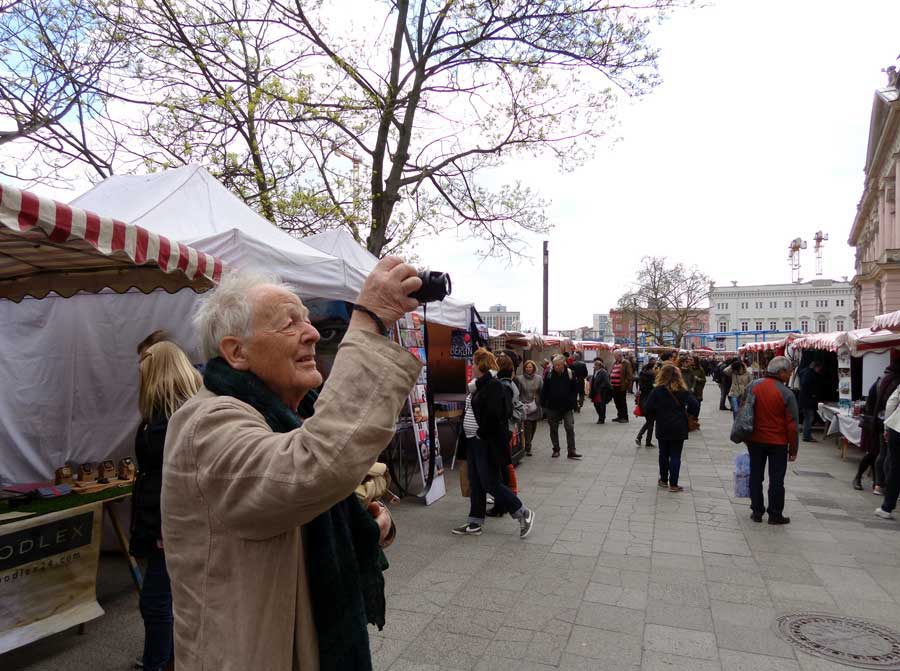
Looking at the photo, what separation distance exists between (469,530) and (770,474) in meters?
3.39

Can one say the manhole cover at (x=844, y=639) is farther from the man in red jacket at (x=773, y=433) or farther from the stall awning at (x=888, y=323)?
the stall awning at (x=888, y=323)

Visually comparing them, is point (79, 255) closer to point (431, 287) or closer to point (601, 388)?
point (431, 287)

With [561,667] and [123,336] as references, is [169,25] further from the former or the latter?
[561,667]

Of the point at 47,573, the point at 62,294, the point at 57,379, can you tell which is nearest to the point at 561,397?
the point at 57,379

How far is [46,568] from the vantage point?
349cm

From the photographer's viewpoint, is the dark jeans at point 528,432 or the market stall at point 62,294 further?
the dark jeans at point 528,432

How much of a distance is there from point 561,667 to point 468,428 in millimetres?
2916

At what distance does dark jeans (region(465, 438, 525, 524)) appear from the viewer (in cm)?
601

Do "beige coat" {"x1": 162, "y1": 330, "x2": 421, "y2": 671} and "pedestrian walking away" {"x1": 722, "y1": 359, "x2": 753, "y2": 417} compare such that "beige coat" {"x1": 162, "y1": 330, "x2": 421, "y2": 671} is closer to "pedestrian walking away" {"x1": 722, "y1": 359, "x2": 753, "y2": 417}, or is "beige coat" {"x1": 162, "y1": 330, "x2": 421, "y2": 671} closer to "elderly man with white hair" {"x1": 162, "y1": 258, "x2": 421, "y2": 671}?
"elderly man with white hair" {"x1": 162, "y1": 258, "x2": 421, "y2": 671}

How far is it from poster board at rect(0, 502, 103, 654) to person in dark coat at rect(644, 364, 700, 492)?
21.9ft

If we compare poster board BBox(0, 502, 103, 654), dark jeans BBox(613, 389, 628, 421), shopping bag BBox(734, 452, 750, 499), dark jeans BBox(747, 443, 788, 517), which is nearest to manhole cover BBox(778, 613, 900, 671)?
dark jeans BBox(747, 443, 788, 517)

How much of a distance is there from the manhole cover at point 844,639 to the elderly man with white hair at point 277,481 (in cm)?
353

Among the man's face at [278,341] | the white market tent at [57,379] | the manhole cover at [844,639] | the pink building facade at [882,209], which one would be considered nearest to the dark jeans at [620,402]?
the manhole cover at [844,639]

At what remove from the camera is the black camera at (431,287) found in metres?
1.21
